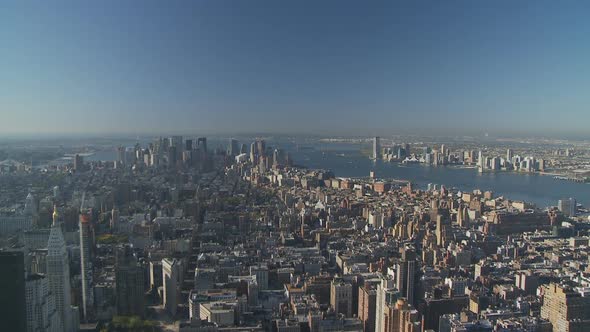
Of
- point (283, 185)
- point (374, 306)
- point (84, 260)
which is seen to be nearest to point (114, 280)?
point (84, 260)

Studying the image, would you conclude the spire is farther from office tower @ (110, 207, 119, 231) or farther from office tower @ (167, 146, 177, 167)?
office tower @ (167, 146, 177, 167)

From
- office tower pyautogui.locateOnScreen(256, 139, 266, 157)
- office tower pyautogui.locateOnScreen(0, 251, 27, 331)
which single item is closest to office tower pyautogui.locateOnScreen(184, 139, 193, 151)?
office tower pyautogui.locateOnScreen(256, 139, 266, 157)

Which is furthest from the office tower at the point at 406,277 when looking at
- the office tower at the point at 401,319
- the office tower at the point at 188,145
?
the office tower at the point at 188,145

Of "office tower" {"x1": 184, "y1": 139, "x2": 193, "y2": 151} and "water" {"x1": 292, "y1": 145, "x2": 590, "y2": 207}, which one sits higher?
"office tower" {"x1": 184, "y1": 139, "x2": 193, "y2": 151}

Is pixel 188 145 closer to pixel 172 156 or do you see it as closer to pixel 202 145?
pixel 202 145

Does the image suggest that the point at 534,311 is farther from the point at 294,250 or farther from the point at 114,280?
the point at 114,280

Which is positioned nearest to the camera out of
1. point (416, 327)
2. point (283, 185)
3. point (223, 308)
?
point (416, 327)

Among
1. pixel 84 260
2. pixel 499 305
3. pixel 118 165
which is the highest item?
pixel 118 165
